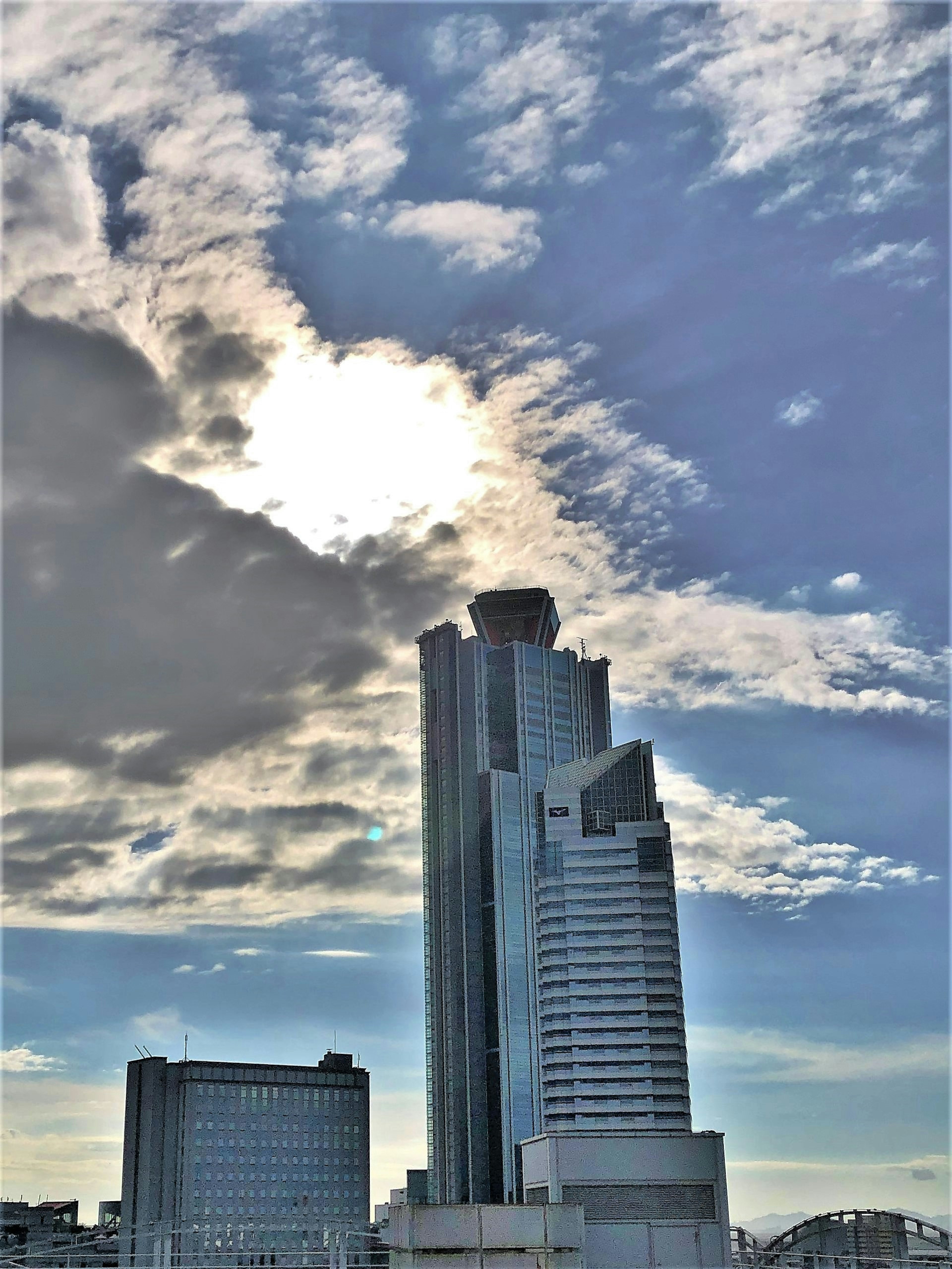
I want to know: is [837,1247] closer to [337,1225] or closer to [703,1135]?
[703,1135]

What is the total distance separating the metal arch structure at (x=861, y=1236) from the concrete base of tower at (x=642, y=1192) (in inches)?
222

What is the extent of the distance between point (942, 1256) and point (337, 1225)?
128954 mm

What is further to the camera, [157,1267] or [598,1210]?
[598,1210]

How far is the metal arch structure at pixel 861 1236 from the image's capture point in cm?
9206

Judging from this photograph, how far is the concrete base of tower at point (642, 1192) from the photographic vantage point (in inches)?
3738

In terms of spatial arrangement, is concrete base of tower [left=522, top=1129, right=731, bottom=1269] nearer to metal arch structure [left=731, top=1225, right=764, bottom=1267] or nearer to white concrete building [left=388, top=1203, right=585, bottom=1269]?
metal arch structure [left=731, top=1225, right=764, bottom=1267]

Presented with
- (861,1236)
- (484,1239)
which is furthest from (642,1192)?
(484,1239)

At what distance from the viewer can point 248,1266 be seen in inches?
2128

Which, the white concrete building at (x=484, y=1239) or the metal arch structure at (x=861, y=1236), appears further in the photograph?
the metal arch structure at (x=861, y=1236)

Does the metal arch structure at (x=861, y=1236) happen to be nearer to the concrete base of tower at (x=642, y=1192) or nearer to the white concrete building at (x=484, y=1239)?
the concrete base of tower at (x=642, y=1192)

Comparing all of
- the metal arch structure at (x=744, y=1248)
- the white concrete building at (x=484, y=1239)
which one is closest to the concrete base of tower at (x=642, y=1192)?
the metal arch structure at (x=744, y=1248)

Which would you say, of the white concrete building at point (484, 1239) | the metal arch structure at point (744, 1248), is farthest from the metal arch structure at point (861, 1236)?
the white concrete building at point (484, 1239)

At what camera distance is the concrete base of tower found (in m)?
94.9

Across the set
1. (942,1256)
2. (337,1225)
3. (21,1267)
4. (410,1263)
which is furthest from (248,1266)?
(337,1225)
